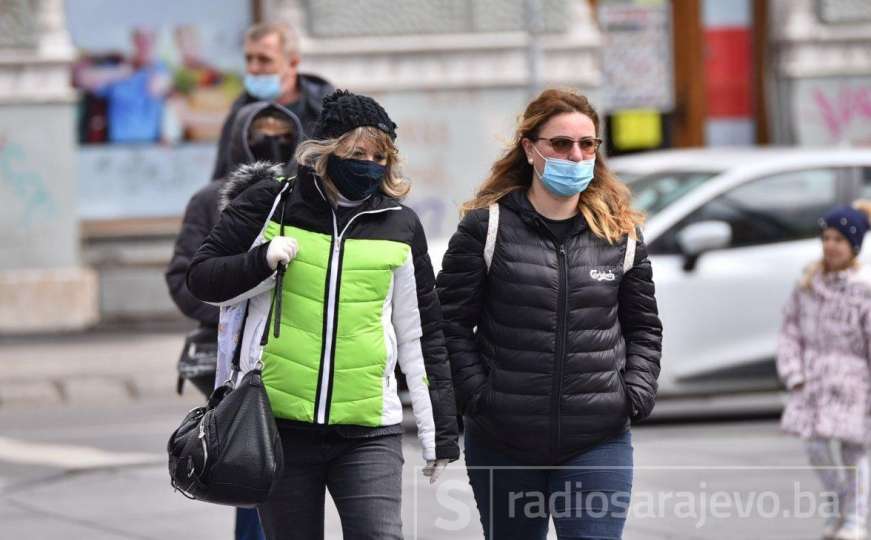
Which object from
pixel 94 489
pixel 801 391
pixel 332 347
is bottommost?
pixel 94 489

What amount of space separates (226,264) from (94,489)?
450cm

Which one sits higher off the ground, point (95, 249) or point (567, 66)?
point (567, 66)

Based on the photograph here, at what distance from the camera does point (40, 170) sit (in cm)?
1538

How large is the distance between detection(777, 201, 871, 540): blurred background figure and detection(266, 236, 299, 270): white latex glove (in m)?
3.45

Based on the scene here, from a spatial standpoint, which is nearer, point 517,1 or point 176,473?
point 176,473

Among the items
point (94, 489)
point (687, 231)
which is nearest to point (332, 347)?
point (94, 489)

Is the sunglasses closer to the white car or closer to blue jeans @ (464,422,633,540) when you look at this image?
blue jeans @ (464,422,633,540)

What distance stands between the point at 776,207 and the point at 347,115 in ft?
21.3

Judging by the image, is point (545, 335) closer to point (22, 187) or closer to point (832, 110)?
point (22, 187)

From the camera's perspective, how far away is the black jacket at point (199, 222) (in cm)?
591

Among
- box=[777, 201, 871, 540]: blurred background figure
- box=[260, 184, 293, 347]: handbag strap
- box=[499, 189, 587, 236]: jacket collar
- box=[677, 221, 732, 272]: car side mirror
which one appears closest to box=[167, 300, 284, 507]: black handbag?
box=[260, 184, 293, 347]: handbag strap

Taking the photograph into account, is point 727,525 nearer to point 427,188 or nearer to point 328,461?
point 328,461

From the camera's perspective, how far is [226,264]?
4.43 metres

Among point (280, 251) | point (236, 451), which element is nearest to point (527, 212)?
point (280, 251)
